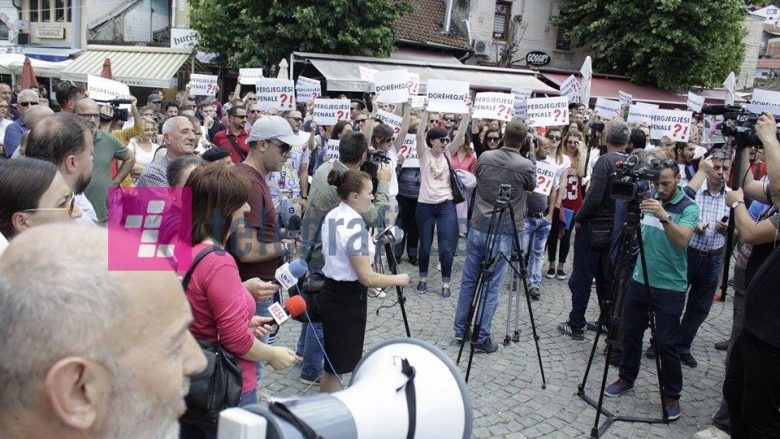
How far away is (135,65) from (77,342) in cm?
2659

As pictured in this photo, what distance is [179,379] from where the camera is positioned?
123cm

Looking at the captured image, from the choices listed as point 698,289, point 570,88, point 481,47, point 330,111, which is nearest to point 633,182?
point 698,289

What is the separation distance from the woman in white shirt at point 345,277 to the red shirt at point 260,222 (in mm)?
361

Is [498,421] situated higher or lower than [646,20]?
lower

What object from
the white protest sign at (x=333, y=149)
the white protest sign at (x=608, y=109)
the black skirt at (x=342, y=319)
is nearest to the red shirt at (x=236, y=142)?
the white protest sign at (x=333, y=149)

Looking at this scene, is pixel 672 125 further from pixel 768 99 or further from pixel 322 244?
pixel 322 244

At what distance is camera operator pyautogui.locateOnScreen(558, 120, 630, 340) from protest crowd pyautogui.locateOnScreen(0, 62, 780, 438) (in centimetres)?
2

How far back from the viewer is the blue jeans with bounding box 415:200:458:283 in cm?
712

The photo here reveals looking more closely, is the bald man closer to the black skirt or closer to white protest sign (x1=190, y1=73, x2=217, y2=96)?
the black skirt

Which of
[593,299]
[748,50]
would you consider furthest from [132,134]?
[748,50]

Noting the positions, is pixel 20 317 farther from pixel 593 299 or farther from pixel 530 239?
pixel 593 299

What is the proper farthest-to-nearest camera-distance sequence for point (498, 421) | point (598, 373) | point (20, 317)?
point (598, 373) → point (498, 421) → point (20, 317)

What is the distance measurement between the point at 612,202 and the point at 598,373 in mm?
1637

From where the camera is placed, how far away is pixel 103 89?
7441 mm
